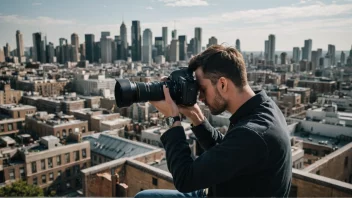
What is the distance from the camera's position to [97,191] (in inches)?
227

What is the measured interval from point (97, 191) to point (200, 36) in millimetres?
143714

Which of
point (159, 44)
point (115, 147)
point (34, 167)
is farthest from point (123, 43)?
point (34, 167)

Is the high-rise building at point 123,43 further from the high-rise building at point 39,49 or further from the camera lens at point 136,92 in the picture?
the camera lens at point 136,92

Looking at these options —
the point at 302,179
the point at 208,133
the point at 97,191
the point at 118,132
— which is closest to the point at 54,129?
the point at 118,132

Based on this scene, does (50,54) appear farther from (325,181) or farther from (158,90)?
(158,90)

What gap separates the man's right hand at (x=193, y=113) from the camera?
1.83 meters

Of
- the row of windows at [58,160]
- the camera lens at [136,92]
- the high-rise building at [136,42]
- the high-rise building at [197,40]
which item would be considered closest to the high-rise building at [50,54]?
the high-rise building at [136,42]

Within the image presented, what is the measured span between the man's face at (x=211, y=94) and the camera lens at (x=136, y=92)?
0.23 meters

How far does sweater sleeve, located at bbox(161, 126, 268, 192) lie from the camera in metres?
1.33

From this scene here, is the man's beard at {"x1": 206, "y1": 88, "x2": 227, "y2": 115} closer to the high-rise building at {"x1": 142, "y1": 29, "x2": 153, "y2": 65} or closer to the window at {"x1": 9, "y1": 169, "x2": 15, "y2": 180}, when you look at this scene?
the window at {"x1": 9, "y1": 169, "x2": 15, "y2": 180}

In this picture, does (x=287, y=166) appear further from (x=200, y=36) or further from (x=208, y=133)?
(x=200, y=36)

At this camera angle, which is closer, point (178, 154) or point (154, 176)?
point (178, 154)

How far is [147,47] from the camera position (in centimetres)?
13488

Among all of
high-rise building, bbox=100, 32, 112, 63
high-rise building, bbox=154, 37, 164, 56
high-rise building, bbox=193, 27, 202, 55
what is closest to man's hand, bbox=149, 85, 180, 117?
high-rise building, bbox=100, 32, 112, 63
